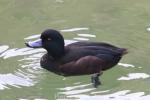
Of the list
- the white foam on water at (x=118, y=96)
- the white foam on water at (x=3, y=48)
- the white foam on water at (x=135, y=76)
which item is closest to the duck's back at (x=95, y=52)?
the white foam on water at (x=135, y=76)

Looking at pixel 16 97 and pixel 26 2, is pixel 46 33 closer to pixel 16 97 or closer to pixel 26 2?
pixel 16 97

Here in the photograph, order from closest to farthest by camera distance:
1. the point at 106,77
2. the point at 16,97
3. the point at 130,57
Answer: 1. the point at 16,97
2. the point at 106,77
3. the point at 130,57

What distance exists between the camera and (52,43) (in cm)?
824

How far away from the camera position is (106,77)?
26.7 ft

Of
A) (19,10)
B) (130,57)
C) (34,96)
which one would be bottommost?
(34,96)

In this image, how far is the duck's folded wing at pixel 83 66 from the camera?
8.12 m

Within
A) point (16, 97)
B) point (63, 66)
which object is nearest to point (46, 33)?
point (63, 66)

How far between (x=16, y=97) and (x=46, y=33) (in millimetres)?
1002

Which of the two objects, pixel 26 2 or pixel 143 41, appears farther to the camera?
pixel 26 2

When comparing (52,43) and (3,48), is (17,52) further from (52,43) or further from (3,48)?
(52,43)

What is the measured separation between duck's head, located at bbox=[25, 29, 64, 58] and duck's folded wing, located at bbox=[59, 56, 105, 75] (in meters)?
0.21

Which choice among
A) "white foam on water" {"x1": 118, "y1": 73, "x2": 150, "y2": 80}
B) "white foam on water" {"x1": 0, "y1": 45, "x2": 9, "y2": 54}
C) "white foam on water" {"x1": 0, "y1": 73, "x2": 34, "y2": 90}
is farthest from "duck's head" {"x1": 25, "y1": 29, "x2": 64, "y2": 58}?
"white foam on water" {"x1": 118, "y1": 73, "x2": 150, "y2": 80}

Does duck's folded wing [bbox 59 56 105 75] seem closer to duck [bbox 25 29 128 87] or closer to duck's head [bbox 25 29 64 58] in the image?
duck [bbox 25 29 128 87]

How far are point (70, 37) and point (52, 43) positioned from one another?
1.11 m
